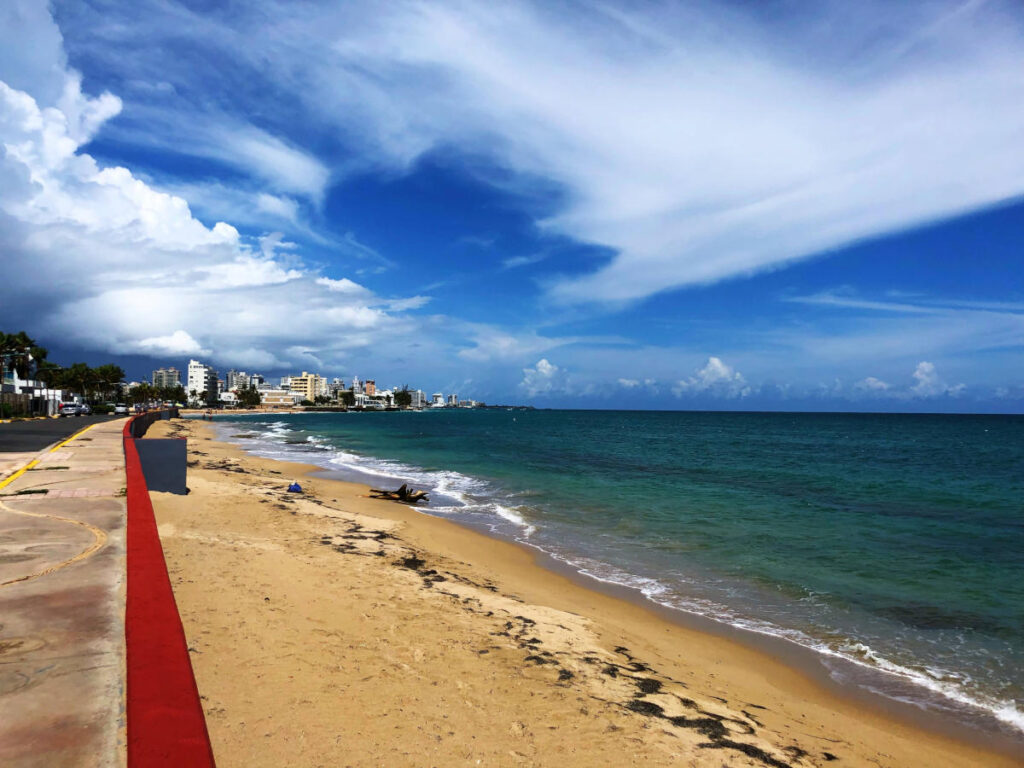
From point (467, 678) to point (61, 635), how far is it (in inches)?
139

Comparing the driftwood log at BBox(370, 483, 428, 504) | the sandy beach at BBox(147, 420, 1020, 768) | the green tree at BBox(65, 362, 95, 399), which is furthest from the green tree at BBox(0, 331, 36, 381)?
the sandy beach at BBox(147, 420, 1020, 768)

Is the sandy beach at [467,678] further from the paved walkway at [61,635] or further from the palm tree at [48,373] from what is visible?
the palm tree at [48,373]


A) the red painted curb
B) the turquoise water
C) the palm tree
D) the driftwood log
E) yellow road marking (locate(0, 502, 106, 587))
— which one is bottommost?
the turquoise water

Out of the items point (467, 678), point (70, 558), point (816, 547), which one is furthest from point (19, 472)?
point (816, 547)

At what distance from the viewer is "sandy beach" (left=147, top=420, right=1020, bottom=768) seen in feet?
14.5

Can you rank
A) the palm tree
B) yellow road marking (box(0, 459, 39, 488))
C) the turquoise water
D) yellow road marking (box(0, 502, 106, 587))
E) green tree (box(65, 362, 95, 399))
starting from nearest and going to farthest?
yellow road marking (box(0, 502, 106, 587)) < the turquoise water < yellow road marking (box(0, 459, 39, 488)) < the palm tree < green tree (box(65, 362, 95, 399))

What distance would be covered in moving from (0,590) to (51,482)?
8972 mm

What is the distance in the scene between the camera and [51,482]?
12.4 m

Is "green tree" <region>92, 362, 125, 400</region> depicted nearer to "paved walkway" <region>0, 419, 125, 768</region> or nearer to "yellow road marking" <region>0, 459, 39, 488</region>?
"yellow road marking" <region>0, 459, 39, 488</region>

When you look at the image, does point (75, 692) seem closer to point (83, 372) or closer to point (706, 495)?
point (706, 495)

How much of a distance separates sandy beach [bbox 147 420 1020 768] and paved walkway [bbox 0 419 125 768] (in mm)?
862

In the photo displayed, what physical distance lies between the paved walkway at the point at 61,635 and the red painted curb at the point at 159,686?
390 mm

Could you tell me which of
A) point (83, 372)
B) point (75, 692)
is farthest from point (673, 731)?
point (83, 372)

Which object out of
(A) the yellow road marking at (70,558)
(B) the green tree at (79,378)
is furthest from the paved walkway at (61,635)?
(B) the green tree at (79,378)
